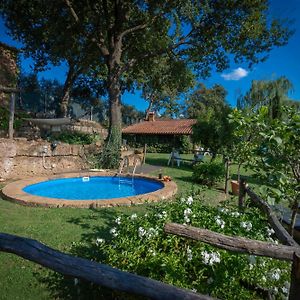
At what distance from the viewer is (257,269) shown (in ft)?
12.3

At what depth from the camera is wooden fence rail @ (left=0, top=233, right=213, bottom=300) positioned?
2098 millimetres

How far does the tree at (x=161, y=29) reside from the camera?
52.7 feet

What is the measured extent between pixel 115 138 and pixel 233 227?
12930 mm

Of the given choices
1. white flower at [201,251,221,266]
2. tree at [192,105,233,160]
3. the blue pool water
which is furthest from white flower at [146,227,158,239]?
tree at [192,105,233,160]

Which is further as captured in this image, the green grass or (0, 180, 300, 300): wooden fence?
the green grass

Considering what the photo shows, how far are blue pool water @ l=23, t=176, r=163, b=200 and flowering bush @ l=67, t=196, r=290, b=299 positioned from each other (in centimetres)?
726

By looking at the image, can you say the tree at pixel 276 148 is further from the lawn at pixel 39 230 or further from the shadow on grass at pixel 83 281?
the lawn at pixel 39 230

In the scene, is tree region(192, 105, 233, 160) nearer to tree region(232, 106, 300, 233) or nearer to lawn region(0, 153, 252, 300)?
lawn region(0, 153, 252, 300)

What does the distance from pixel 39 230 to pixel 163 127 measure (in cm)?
2829

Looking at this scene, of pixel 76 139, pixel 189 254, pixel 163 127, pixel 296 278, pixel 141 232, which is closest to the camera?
pixel 296 278

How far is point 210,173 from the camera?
1242cm

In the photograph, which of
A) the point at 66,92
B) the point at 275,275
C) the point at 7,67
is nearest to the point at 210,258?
the point at 275,275

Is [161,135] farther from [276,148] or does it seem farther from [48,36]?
[276,148]

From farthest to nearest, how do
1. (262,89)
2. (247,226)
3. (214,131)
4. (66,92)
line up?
(66,92)
(262,89)
(214,131)
(247,226)
